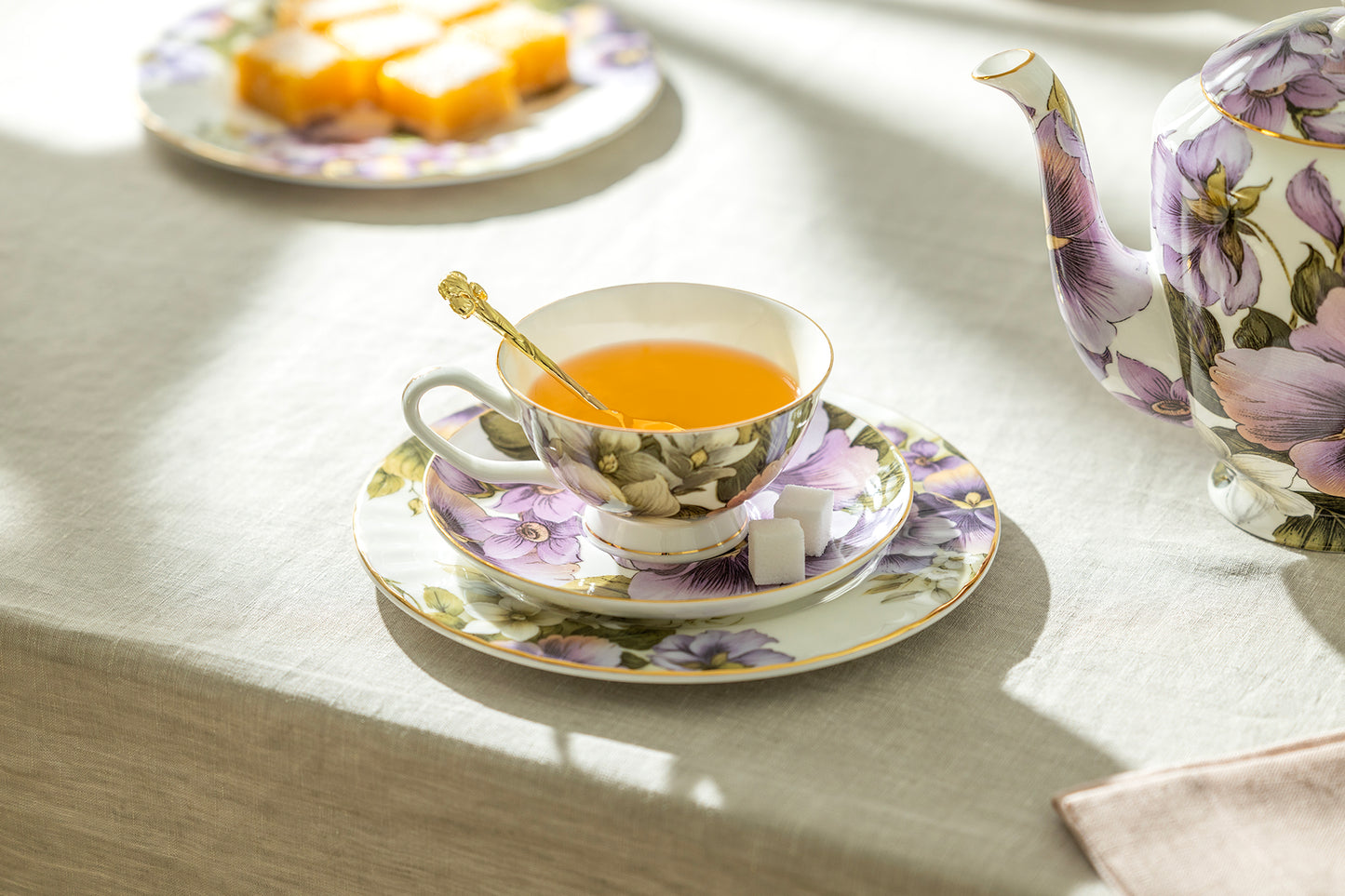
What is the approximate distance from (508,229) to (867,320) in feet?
0.97

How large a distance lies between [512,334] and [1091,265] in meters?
0.27

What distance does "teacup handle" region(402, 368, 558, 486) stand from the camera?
0.58 meters

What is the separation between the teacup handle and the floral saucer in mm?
30

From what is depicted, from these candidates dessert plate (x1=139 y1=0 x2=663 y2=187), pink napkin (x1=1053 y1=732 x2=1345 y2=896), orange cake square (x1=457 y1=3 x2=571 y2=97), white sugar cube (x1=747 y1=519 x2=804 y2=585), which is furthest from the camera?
orange cake square (x1=457 y1=3 x2=571 y2=97)

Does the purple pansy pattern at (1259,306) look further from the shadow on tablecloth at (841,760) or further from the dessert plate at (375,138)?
the dessert plate at (375,138)

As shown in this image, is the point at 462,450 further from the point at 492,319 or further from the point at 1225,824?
the point at 1225,824

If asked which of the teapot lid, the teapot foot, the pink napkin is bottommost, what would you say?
the teapot foot

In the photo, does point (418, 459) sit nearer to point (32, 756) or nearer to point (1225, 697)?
point (32, 756)

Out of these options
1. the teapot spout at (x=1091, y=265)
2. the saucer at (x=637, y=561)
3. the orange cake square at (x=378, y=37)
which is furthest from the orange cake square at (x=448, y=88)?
the teapot spout at (x=1091, y=265)

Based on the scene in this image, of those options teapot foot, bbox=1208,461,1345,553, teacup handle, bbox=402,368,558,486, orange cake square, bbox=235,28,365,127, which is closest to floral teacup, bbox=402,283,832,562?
teacup handle, bbox=402,368,558,486

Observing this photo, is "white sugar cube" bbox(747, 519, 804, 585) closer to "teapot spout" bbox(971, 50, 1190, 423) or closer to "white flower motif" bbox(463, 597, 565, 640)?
"white flower motif" bbox(463, 597, 565, 640)

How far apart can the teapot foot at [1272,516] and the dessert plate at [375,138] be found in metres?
0.59

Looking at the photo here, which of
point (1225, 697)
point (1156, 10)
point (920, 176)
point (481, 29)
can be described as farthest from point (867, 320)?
point (1156, 10)

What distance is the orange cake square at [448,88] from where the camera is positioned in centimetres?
104
